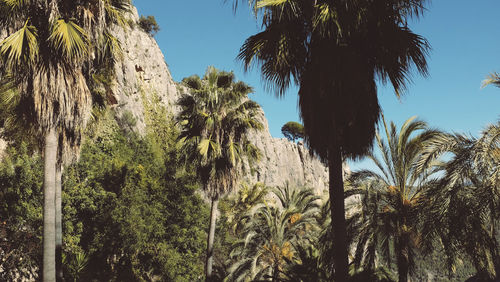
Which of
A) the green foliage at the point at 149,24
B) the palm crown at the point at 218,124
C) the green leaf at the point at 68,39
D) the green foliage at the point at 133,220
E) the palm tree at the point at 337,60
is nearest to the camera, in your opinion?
the palm tree at the point at 337,60

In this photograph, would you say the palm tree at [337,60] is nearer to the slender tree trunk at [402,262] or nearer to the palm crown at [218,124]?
the slender tree trunk at [402,262]

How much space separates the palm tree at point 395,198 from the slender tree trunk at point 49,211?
765cm

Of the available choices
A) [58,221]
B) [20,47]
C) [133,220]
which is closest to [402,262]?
[58,221]

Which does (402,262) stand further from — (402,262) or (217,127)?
(217,127)

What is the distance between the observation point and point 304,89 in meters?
6.67

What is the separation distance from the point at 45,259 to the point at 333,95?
646 centimetres

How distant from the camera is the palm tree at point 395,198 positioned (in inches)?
382

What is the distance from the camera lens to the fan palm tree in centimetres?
774

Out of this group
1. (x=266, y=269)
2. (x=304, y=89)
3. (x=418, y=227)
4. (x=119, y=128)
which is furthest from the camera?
(x=119, y=128)

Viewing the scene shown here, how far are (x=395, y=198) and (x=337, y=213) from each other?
185 inches

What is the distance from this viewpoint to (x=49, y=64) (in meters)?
7.16

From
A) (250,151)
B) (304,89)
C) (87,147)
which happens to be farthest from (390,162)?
(87,147)

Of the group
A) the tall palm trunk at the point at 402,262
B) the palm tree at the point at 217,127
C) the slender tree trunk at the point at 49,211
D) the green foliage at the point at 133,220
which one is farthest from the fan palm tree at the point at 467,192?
the green foliage at the point at 133,220

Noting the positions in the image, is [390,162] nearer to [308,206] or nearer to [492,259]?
[492,259]
